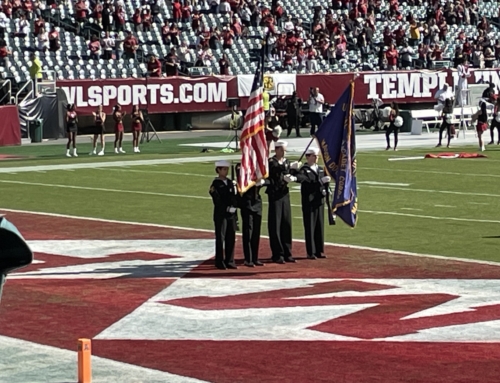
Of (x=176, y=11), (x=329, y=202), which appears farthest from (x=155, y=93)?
(x=329, y=202)

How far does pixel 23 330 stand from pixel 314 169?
19.0ft

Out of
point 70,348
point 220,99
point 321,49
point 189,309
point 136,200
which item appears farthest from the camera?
point 321,49

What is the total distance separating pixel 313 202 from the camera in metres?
16.3

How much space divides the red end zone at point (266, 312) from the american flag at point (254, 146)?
1162 millimetres

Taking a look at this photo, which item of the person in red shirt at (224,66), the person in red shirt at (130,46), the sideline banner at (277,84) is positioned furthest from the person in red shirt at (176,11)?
the sideline banner at (277,84)

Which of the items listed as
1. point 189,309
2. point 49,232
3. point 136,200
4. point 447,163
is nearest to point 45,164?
point 136,200

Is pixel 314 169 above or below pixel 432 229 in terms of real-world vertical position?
above

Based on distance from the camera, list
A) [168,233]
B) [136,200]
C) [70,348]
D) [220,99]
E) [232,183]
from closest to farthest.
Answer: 1. [70,348]
2. [232,183]
3. [168,233]
4. [136,200]
5. [220,99]

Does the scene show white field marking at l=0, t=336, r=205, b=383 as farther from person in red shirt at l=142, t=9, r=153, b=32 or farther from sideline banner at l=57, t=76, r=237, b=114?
person in red shirt at l=142, t=9, r=153, b=32

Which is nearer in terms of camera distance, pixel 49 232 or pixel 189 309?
pixel 189 309

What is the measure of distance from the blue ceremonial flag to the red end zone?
0.68 m

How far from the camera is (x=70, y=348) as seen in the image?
1088cm

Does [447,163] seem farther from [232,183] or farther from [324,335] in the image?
[324,335]

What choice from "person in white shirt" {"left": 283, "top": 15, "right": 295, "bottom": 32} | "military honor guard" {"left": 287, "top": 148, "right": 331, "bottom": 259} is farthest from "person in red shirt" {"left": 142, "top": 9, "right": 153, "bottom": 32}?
"military honor guard" {"left": 287, "top": 148, "right": 331, "bottom": 259}
